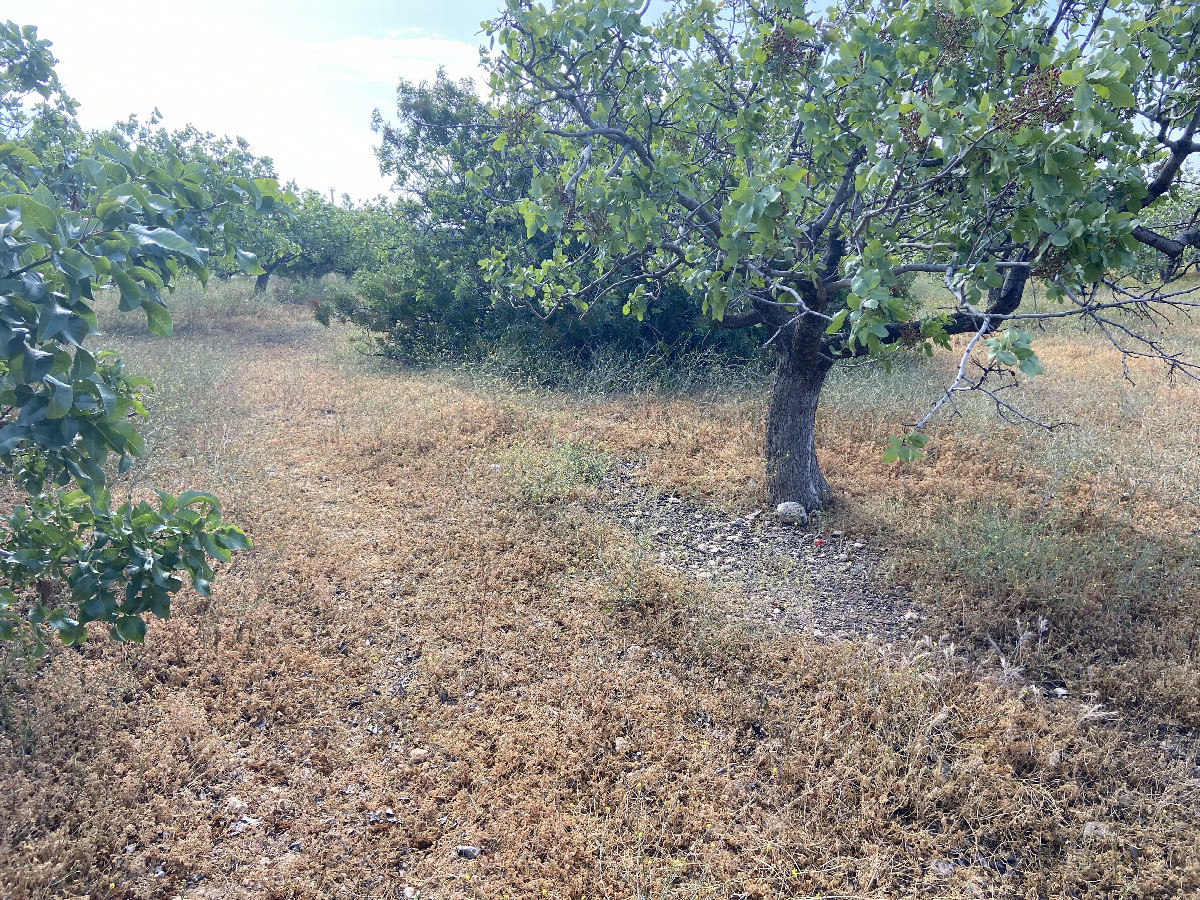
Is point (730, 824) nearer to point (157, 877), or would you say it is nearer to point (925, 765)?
point (925, 765)

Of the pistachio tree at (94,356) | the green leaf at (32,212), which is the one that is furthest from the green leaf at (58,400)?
the green leaf at (32,212)

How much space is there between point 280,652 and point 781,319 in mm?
4691

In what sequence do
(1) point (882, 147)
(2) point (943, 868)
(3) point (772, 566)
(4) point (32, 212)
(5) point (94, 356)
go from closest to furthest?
(4) point (32, 212), (5) point (94, 356), (2) point (943, 868), (1) point (882, 147), (3) point (772, 566)

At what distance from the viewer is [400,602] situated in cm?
457

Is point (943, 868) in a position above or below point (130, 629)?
below

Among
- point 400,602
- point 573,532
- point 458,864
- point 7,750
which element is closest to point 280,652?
point 400,602

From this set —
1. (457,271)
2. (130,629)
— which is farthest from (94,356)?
(457,271)

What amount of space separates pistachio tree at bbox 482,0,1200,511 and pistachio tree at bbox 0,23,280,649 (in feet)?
6.94

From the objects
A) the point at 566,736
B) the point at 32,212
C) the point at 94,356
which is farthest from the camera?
the point at 566,736

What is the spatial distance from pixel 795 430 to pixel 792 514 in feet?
2.64

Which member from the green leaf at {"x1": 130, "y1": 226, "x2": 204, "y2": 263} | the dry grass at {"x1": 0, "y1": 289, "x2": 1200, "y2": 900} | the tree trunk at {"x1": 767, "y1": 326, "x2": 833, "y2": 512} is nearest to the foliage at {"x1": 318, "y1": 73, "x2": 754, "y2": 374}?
the tree trunk at {"x1": 767, "y1": 326, "x2": 833, "y2": 512}

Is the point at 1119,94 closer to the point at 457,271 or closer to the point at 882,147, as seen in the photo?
the point at 882,147

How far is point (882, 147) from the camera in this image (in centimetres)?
445

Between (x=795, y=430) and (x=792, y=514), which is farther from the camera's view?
(x=795, y=430)
